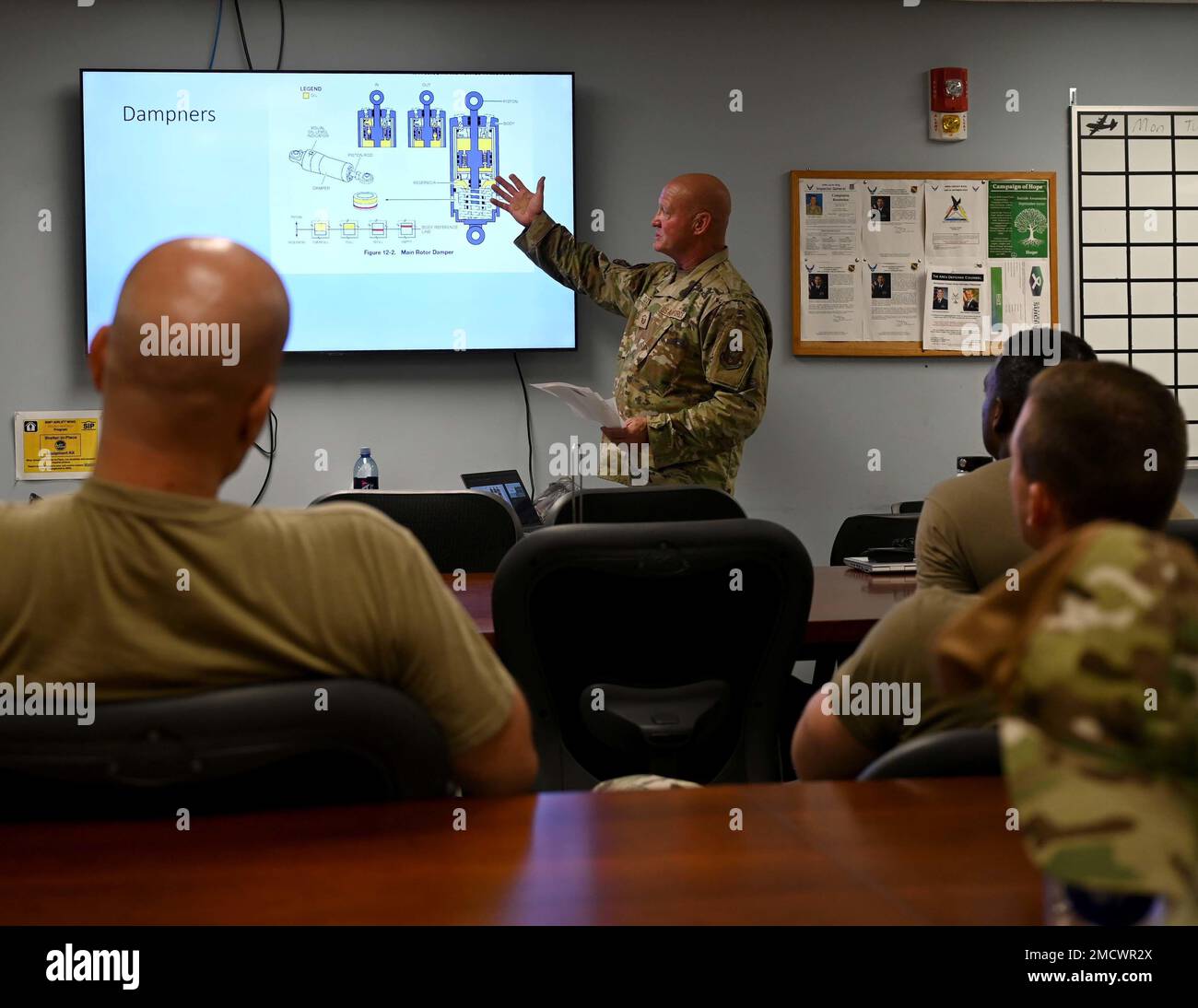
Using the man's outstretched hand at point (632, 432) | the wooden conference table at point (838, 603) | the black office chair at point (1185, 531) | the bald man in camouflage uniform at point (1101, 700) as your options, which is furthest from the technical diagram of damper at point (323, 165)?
the bald man in camouflage uniform at point (1101, 700)

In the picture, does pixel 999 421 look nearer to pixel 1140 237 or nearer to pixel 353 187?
pixel 353 187

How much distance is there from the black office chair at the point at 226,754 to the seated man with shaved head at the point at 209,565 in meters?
0.06

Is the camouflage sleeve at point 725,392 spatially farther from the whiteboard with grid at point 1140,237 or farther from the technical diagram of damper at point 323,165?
the whiteboard with grid at point 1140,237

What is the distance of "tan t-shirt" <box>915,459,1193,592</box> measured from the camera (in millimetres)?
1812

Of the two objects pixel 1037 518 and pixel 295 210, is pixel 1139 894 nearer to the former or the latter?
pixel 1037 518

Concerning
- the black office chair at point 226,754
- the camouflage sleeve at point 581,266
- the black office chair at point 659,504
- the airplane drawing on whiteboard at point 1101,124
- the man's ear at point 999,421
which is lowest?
the black office chair at point 226,754

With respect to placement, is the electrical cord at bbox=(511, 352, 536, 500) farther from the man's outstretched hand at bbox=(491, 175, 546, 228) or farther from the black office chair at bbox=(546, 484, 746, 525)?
the black office chair at bbox=(546, 484, 746, 525)

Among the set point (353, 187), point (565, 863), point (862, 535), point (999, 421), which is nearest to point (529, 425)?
point (353, 187)

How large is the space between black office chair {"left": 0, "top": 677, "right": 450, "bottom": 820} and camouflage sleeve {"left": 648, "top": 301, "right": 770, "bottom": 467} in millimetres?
2974

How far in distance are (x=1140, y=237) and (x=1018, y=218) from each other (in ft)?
1.66

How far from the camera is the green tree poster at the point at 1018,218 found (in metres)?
4.75
